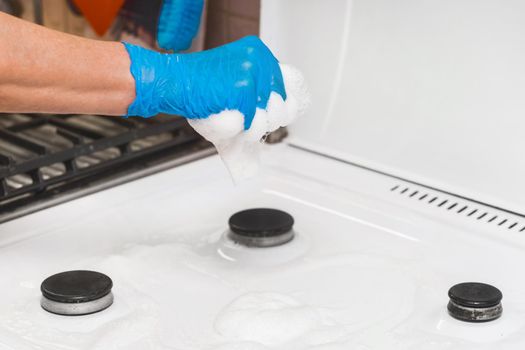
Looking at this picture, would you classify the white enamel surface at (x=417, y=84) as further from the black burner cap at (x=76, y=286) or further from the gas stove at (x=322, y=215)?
the black burner cap at (x=76, y=286)

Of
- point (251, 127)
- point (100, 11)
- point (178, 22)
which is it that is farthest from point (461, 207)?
point (100, 11)

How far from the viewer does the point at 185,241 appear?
3.55 feet

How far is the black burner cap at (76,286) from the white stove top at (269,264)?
22mm

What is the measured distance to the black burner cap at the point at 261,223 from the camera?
105 centimetres

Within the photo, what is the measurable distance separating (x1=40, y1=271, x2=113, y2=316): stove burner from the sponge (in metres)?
0.36

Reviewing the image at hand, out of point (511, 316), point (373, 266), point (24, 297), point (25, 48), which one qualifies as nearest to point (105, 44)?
point (25, 48)

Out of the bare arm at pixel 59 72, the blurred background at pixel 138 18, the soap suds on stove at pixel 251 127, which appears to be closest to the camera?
the bare arm at pixel 59 72

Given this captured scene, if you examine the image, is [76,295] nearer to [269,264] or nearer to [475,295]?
[269,264]

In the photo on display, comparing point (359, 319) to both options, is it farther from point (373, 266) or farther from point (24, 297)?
point (24, 297)

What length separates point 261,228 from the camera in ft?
3.46

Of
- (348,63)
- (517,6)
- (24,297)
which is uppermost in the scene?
(517,6)

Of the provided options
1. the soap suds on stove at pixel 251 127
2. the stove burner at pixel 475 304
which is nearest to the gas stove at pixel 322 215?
the stove burner at pixel 475 304

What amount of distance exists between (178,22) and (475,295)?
513 millimetres

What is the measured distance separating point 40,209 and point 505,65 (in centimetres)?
59
